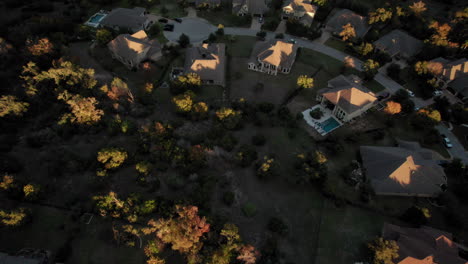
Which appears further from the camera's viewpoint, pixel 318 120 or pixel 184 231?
pixel 318 120

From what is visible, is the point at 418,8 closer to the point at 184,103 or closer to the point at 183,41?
the point at 183,41

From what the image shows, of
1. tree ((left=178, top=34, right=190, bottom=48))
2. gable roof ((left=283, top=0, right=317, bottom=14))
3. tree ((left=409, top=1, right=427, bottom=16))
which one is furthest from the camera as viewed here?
gable roof ((left=283, top=0, right=317, bottom=14))

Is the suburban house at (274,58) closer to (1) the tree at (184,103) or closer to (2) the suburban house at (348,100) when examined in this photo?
(2) the suburban house at (348,100)

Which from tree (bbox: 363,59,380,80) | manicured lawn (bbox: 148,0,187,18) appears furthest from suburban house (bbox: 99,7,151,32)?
tree (bbox: 363,59,380,80)

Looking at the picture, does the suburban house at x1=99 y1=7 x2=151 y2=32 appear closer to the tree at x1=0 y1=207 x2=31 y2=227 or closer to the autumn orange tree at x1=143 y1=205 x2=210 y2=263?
the tree at x1=0 y1=207 x2=31 y2=227

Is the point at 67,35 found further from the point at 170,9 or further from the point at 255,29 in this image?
the point at 255,29

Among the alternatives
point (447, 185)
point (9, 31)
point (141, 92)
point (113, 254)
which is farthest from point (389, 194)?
point (9, 31)

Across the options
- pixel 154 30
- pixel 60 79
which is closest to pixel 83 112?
pixel 60 79
